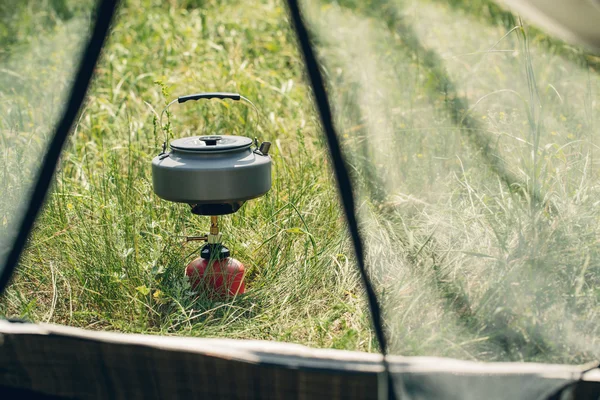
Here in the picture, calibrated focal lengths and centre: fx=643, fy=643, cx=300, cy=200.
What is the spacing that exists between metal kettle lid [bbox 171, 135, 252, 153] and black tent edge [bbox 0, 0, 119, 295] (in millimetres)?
356

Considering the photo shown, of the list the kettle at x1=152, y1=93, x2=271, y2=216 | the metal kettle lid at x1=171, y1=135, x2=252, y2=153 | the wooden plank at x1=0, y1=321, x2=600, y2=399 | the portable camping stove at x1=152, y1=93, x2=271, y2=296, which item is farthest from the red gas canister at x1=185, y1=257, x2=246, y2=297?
the wooden plank at x1=0, y1=321, x2=600, y2=399

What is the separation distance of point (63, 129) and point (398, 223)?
92 cm

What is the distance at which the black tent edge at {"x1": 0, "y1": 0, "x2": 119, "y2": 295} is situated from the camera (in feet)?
4.33

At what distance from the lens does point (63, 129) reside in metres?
1.42

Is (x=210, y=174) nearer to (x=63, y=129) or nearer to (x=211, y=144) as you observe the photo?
(x=211, y=144)

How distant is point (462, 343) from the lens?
149cm

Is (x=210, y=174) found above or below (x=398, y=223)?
above

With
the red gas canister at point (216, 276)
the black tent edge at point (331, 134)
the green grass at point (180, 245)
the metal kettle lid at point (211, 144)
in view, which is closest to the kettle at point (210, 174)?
the metal kettle lid at point (211, 144)

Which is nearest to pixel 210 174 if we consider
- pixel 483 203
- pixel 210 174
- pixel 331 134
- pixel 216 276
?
pixel 210 174

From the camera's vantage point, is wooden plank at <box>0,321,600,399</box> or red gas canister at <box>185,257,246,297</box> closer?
wooden plank at <box>0,321,600,399</box>

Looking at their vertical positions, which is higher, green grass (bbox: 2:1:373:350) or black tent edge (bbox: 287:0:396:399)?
black tent edge (bbox: 287:0:396:399)

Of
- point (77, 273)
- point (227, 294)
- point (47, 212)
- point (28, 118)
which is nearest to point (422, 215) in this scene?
point (227, 294)

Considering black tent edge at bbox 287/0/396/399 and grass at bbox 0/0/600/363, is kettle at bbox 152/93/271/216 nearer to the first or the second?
grass at bbox 0/0/600/363

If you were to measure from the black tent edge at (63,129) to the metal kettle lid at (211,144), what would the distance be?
0.36 metres
